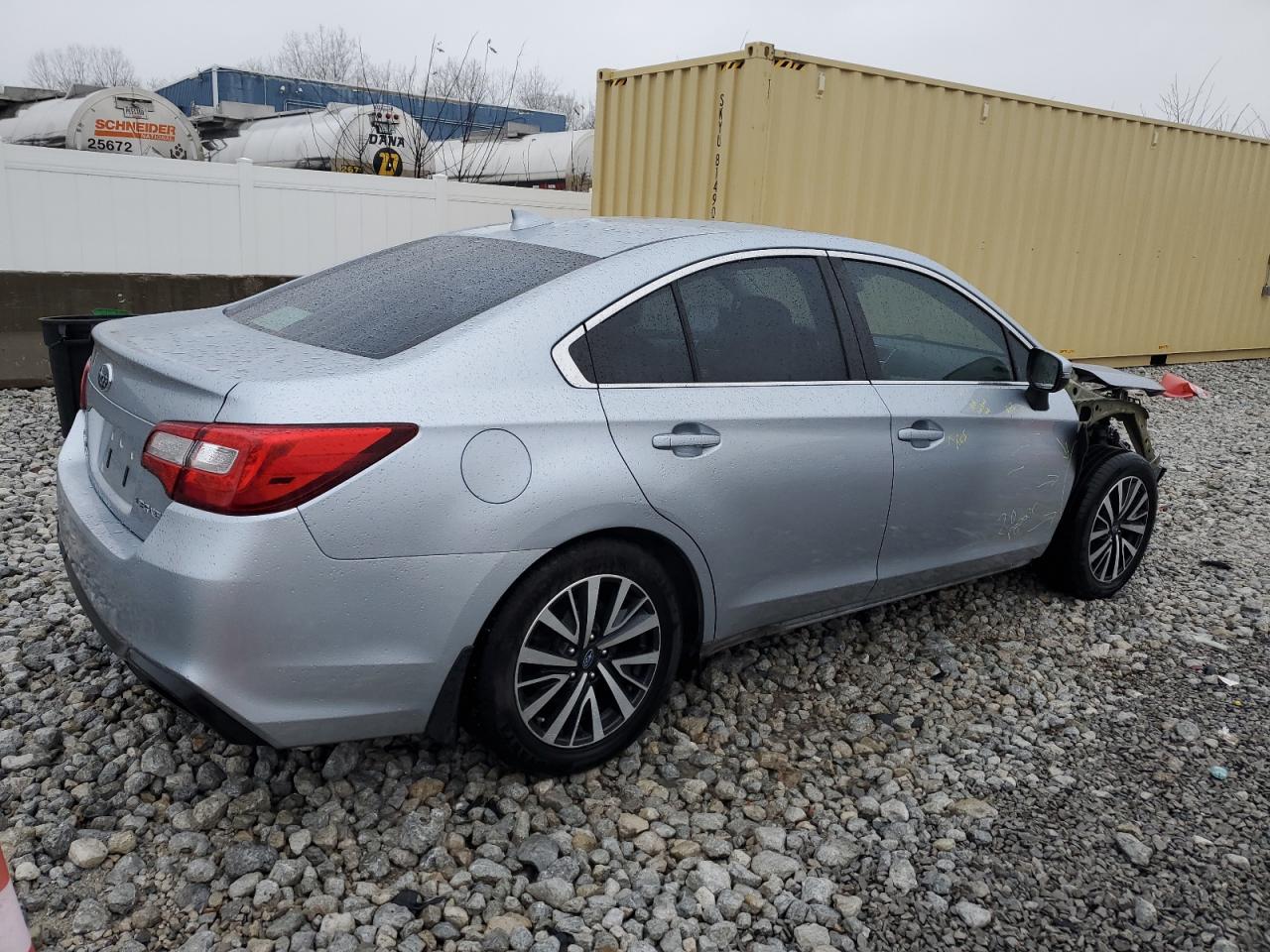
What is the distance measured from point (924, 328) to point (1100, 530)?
142cm

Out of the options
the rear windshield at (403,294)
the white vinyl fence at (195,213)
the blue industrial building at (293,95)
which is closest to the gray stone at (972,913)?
the rear windshield at (403,294)

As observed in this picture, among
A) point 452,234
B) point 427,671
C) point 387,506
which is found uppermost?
point 452,234

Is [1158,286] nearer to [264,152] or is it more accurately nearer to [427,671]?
[427,671]

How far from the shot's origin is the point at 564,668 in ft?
9.59

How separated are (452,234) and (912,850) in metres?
2.52

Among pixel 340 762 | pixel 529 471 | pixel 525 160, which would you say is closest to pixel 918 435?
pixel 529 471

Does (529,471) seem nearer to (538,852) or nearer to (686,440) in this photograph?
(686,440)

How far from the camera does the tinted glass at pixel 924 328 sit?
372cm

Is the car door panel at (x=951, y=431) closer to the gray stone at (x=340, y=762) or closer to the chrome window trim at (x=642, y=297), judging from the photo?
the chrome window trim at (x=642, y=297)

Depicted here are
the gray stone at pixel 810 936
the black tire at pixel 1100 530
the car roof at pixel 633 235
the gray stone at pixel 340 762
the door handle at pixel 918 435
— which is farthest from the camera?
the black tire at pixel 1100 530

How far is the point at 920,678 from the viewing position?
4020 millimetres

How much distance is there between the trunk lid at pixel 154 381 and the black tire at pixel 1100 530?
3.25m

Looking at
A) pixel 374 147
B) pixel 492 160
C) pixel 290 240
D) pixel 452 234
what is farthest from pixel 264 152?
pixel 452 234

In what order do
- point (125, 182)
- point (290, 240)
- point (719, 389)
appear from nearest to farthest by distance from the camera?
point (719, 389), point (125, 182), point (290, 240)
